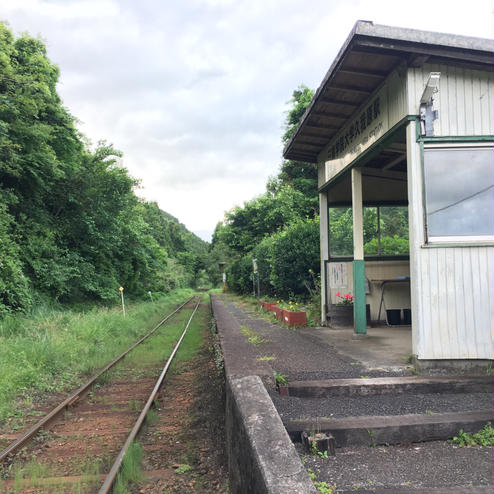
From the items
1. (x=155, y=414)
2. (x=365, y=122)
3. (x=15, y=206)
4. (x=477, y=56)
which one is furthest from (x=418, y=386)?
(x=15, y=206)

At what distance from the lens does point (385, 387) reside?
4266 millimetres

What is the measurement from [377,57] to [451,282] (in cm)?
304

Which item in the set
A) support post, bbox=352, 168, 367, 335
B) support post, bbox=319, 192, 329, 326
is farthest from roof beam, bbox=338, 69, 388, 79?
support post, bbox=319, 192, 329, 326

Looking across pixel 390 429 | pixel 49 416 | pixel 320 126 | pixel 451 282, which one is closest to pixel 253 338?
pixel 49 416

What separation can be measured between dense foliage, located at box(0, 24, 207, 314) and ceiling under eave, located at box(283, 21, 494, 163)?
343 inches

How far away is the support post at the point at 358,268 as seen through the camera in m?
7.14

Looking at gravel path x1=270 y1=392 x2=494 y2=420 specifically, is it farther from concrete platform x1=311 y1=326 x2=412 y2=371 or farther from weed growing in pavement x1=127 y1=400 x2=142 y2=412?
weed growing in pavement x1=127 y1=400 x2=142 y2=412

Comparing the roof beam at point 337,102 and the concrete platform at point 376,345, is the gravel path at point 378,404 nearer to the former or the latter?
the concrete platform at point 376,345

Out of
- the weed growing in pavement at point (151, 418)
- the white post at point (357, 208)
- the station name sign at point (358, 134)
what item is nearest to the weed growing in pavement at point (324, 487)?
the weed growing in pavement at point (151, 418)

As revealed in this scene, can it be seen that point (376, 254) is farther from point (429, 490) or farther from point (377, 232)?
point (429, 490)

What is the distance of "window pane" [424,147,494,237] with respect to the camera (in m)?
4.89

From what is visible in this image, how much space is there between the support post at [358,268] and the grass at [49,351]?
4981mm

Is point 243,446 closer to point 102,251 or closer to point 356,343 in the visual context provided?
point 356,343

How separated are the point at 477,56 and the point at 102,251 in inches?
632
